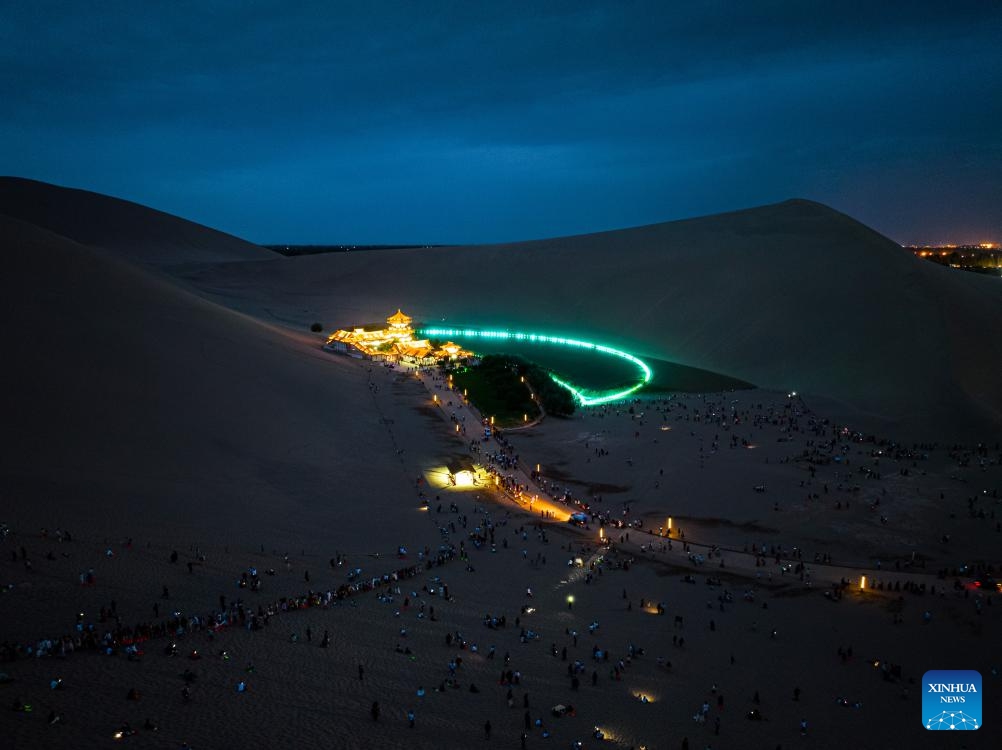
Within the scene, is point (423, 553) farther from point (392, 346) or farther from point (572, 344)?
point (572, 344)

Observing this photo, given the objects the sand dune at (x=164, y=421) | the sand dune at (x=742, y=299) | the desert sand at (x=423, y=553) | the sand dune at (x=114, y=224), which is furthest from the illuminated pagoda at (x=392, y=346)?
the sand dune at (x=114, y=224)

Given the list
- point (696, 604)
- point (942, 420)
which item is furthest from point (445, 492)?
point (942, 420)

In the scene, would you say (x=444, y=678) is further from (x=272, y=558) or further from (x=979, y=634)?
(x=979, y=634)

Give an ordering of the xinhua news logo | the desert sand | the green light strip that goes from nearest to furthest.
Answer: the desert sand
the xinhua news logo
the green light strip

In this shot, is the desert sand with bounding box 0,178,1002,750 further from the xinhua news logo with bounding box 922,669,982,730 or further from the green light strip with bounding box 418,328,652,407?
the green light strip with bounding box 418,328,652,407

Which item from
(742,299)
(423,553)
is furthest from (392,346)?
(423,553)

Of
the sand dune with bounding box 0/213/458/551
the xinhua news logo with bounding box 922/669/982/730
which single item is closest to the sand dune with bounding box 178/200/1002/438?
the xinhua news logo with bounding box 922/669/982/730
